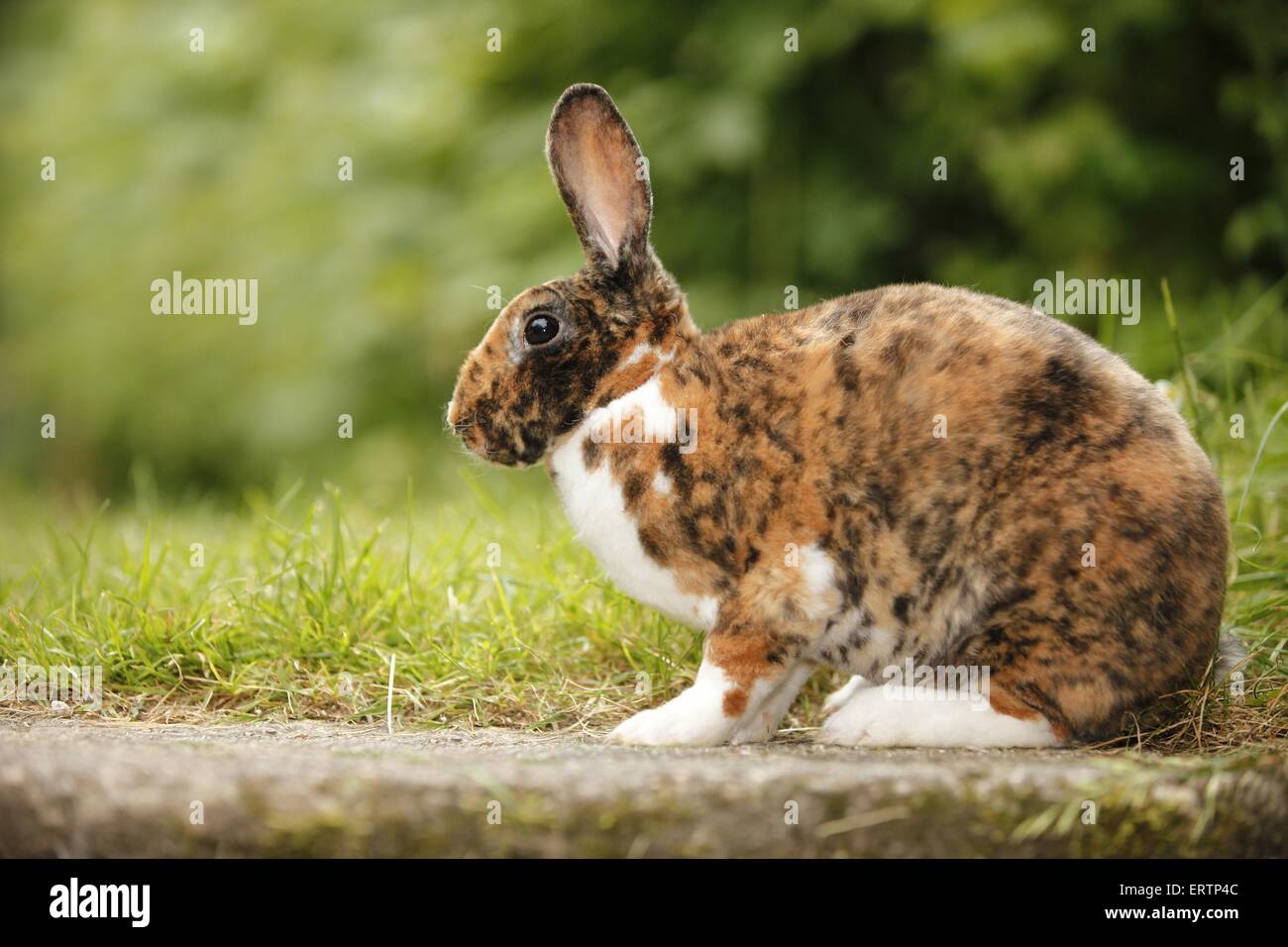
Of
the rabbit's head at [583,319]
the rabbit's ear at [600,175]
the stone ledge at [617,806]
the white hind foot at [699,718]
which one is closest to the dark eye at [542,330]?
the rabbit's head at [583,319]

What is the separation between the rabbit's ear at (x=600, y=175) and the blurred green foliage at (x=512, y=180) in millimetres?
2127

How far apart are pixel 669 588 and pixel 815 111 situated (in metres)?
4.31

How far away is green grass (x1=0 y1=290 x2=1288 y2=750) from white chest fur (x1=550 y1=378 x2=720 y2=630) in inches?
16.1

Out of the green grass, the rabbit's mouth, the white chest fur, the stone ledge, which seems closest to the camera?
the stone ledge

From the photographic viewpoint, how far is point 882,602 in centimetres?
297

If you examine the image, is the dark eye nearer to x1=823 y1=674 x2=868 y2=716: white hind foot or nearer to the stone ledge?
the stone ledge

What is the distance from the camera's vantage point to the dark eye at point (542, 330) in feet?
10.4

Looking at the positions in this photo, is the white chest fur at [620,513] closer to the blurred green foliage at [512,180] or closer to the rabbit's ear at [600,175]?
the rabbit's ear at [600,175]

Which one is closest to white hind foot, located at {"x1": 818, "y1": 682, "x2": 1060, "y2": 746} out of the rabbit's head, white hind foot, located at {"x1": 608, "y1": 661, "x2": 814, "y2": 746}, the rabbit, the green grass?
the rabbit

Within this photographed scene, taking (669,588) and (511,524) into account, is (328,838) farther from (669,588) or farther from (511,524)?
(511,524)

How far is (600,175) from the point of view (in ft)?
10.5

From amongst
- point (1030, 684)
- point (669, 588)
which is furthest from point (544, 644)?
point (1030, 684)

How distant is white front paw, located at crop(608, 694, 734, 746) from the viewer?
2.94 metres

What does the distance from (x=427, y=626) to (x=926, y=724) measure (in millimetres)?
1356
